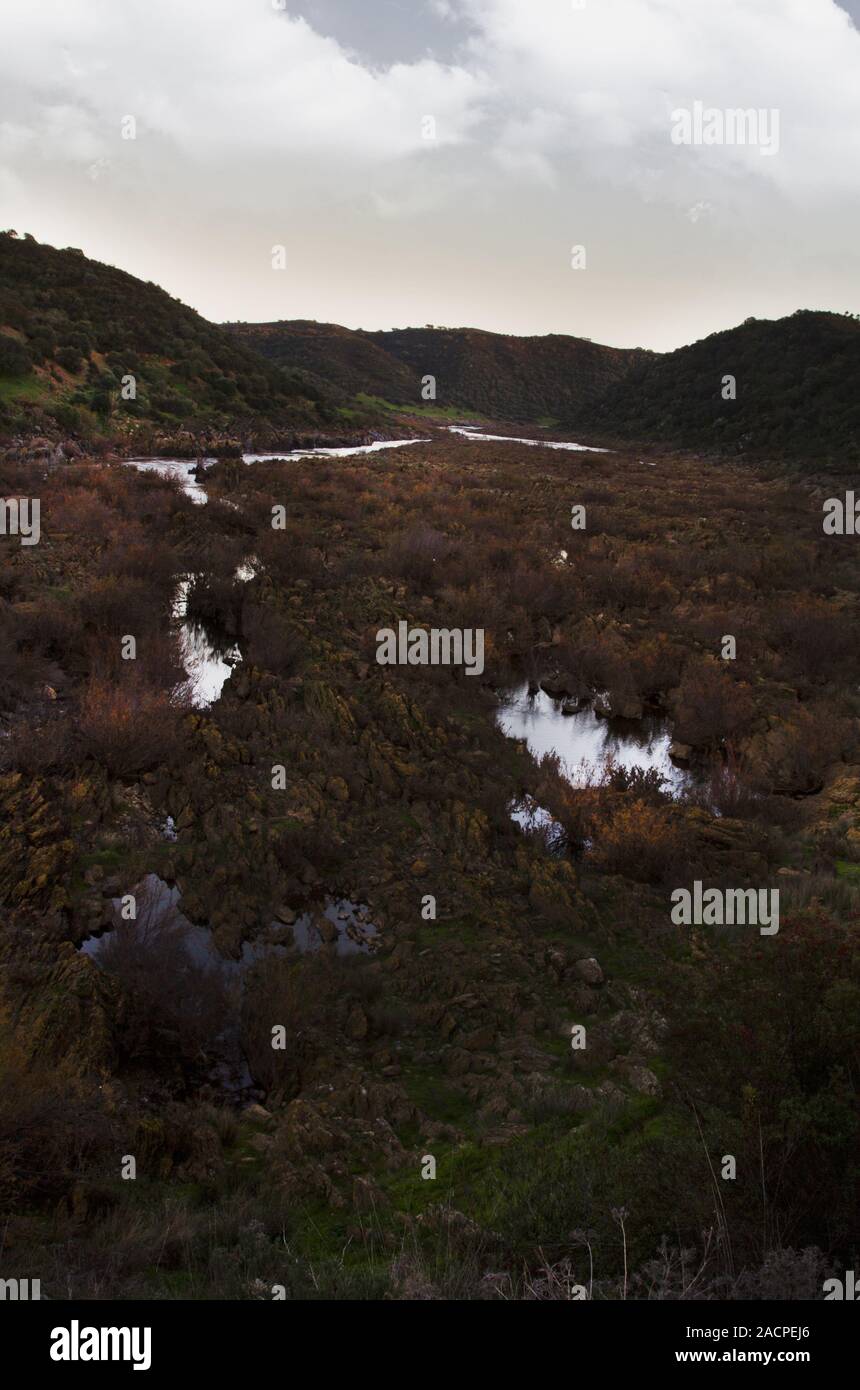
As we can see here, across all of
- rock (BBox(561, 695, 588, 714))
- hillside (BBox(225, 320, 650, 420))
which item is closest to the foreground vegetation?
rock (BBox(561, 695, 588, 714))

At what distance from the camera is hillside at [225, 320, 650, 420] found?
251 feet

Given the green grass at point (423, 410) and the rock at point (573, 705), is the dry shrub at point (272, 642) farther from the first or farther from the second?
the green grass at point (423, 410)

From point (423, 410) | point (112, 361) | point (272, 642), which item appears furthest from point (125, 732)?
point (423, 410)

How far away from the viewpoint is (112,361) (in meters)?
33.9

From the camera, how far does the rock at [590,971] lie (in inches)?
203

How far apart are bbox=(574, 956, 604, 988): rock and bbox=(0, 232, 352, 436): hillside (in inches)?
1008

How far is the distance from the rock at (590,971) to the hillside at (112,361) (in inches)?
Result: 1008

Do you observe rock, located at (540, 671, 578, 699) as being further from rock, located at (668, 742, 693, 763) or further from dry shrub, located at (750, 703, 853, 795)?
dry shrub, located at (750, 703, 853, 795)

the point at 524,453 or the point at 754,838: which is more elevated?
the point at 524,453

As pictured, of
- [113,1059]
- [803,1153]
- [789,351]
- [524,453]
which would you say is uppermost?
[789,351]
